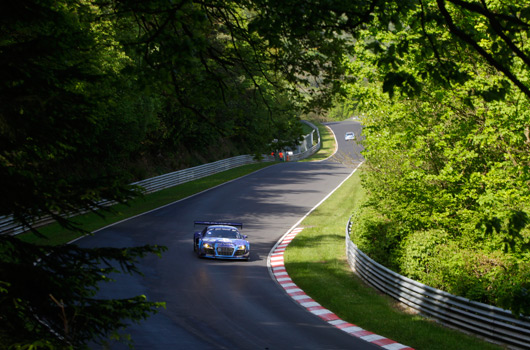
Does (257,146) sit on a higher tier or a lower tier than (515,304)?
higher

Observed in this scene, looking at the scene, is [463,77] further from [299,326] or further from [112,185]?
[299,326]

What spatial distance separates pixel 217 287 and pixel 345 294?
13.4 feet

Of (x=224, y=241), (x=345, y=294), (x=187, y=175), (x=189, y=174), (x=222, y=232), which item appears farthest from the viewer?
(x=189, y=174)

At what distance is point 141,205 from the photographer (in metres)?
34.2

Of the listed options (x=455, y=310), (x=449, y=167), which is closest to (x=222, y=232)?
(x=449, y=167)

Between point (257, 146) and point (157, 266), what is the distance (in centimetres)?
1336

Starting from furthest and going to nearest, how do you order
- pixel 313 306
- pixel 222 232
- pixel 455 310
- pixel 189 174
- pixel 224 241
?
pixel 189 174
pixel 222 232
pixel 224 241
pixel 313 306
pixel 455 310

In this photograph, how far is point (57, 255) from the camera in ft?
23.5

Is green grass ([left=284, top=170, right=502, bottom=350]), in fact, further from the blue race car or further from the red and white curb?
the blue race car

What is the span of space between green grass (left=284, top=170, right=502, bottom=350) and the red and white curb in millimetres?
218

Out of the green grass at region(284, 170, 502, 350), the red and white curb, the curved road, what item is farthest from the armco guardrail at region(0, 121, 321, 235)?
the red and white curb

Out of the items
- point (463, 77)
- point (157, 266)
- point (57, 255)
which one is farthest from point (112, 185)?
point (157, 266)

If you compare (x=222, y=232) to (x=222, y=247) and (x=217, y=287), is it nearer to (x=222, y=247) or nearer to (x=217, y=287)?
(x=222, y=247)

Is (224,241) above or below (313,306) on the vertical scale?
above
